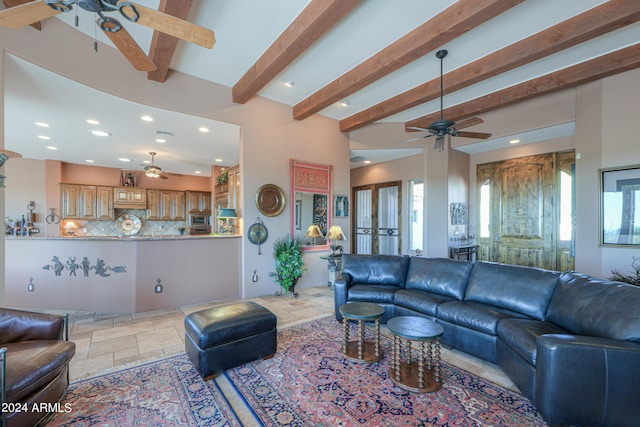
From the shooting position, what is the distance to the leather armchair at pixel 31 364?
1.51 m

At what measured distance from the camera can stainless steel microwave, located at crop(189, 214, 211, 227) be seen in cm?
884

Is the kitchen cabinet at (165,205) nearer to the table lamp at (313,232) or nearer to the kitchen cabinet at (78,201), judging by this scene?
the kitchen cabinet at (78,201)

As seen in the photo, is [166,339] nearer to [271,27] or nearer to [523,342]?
[523,342]

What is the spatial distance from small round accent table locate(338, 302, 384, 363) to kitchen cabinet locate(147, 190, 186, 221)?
24.8 ft

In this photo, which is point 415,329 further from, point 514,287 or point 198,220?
point 198,220

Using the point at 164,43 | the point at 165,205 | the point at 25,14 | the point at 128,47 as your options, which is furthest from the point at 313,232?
the point at 165,205

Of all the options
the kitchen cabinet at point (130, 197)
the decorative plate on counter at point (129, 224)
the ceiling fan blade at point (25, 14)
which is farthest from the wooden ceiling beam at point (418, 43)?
the decorative plate on counter at point (129, 224)

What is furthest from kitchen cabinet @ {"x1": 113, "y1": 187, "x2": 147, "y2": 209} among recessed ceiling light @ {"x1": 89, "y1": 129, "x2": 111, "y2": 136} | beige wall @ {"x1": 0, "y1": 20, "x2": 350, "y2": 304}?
beige wall @ {"x1": 0, "y1": 20, "x2": 350, "y2": 304}

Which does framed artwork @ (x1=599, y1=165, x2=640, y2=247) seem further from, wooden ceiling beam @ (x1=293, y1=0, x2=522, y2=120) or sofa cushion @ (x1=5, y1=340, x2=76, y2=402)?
sofa cushion @ (x1=5, y1=340, x2=76, y2=402)

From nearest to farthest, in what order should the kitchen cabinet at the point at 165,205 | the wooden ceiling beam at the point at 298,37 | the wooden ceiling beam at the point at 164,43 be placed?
the wooden ceiling beam at the point at 164,43, the wooden ceiling beam at the point at 298,37, the kitchen cabinet at the point at 165,205

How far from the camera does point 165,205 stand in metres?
8.47

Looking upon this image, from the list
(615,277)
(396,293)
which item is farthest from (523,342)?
(615,277)

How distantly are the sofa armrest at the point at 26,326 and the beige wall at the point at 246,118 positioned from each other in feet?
8.33

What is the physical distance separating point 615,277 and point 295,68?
201 inches
